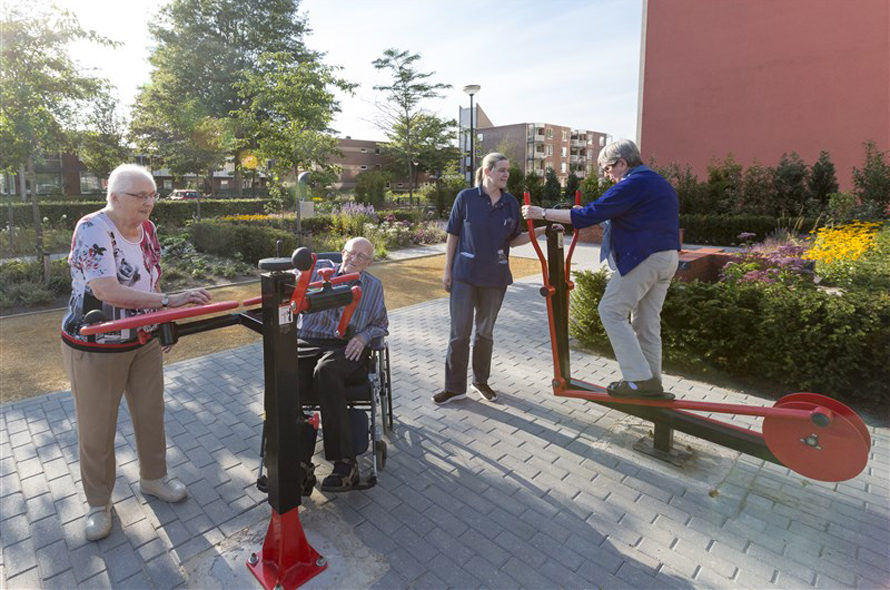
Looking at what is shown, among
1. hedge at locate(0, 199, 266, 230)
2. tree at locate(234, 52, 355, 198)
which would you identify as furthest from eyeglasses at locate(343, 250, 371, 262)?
hedge at locate(0, 199, 266, 230)

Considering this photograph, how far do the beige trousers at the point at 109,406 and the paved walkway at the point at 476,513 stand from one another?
0.26 m

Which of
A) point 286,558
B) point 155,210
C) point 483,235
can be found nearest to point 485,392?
point 483,235

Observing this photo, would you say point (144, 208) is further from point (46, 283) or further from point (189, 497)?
point (46, 283)

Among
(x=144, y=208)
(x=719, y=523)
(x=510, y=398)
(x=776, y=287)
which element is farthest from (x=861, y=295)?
(x=144, y=208)

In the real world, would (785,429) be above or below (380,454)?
above

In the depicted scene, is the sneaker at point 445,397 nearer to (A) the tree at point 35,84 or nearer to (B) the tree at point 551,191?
(A) the tree at point 35,84

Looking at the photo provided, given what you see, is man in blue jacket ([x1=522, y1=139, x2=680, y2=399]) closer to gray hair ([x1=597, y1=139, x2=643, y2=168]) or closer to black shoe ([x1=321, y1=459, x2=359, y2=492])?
gray hair ([x1=597, y1=139, x2=643, y2=168])

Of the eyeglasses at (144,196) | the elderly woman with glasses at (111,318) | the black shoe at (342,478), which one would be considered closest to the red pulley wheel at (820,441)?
the black shoe at (342,478)

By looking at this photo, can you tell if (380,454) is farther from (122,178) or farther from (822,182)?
(822,182)

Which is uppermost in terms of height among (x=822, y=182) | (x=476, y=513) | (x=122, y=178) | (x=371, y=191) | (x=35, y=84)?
(x=35, y=84)

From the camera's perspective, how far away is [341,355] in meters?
2.94

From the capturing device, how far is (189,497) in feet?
9.20

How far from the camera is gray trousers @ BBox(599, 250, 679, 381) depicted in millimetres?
2959

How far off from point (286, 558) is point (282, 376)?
86 cm
